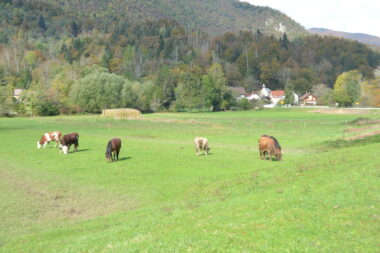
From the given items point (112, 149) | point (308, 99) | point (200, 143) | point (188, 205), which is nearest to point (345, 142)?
point (200, 143)

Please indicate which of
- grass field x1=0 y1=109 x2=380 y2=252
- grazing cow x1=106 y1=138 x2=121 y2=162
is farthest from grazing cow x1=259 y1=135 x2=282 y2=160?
grazing cow x1=106 y1=138 x2=121 y2=162

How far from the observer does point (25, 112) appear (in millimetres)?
94688

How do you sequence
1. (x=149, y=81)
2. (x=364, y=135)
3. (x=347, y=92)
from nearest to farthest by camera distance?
(x=364, y=135) → (x=347, y=92) → (x=149, y=81)

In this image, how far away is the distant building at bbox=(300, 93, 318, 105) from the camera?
158200mm

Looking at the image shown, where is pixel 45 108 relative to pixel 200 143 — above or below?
above

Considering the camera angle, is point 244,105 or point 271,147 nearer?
point 271,147

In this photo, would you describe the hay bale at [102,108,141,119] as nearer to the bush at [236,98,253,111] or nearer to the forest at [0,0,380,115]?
the forest at [0,0,380,115]

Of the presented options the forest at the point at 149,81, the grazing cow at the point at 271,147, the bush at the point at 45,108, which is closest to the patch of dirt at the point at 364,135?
the grazing cow at the point at 271,147

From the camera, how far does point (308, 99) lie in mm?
161250

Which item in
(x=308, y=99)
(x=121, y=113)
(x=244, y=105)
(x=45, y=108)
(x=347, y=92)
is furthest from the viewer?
(x=308, y=99)

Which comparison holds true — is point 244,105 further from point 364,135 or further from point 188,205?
point 188,205

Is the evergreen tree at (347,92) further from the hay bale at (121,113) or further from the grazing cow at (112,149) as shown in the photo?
the grazing cow at (112,149)

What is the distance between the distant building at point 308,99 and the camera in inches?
6228

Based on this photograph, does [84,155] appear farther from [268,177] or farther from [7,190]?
[268,177]
